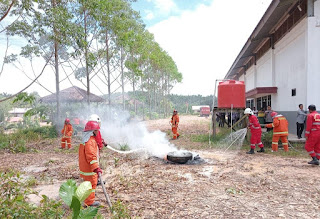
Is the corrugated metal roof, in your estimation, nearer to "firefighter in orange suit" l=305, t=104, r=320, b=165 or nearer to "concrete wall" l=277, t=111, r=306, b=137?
"concrete wall" l=277, t=111, r=306, b=137

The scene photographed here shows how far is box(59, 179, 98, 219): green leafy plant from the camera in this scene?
80.7 inches

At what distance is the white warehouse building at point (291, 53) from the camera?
30.9 ft

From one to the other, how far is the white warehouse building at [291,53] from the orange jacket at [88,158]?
29.8 ft

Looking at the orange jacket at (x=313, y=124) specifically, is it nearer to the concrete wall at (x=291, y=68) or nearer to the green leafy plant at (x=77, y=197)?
the concrete wall at (x=291, y=68)

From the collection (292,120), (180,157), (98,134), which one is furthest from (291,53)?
(98,134)

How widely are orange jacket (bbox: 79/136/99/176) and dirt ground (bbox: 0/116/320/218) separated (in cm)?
74

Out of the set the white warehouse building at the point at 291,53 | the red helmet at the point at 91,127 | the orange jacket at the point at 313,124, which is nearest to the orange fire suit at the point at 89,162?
the red helmet at the point at 91,127

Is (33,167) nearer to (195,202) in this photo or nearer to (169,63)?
(195,202)

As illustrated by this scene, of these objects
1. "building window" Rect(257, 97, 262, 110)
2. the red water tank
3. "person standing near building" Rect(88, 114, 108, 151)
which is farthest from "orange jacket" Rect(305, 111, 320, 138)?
"building window" Rect(257, 97, 262, 110)

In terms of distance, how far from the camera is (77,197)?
6.86ft

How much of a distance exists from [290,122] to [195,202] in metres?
9.43

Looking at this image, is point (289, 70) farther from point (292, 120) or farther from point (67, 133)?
point (67, 133)

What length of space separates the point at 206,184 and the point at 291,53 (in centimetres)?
937

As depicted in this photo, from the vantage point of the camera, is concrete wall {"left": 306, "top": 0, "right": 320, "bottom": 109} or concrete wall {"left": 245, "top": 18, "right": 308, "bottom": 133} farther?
concrete wall {"left": 245, "top": 18, "right": 308, "bottom": 133}
